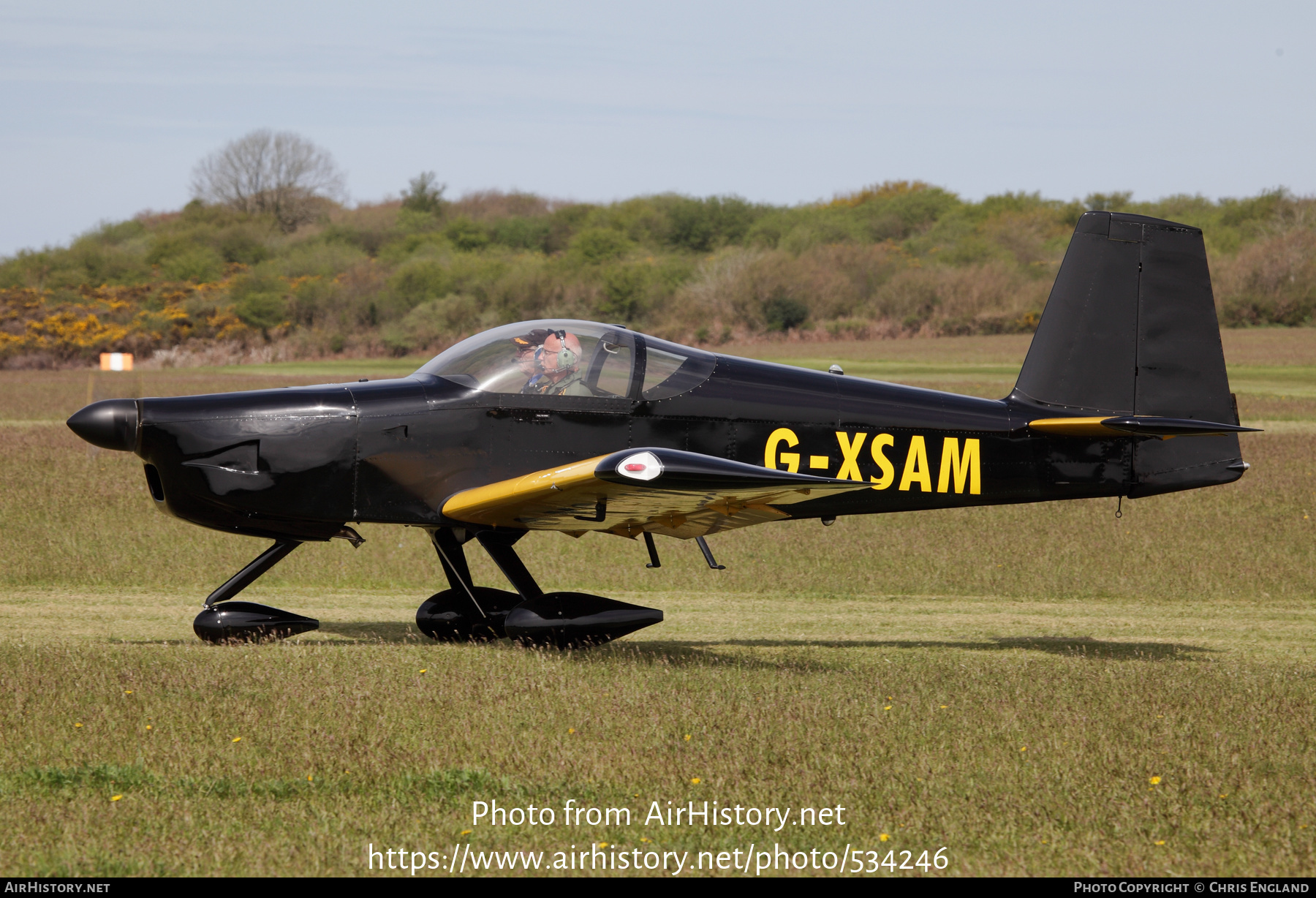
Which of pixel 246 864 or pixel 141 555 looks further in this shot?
pixel 141 555

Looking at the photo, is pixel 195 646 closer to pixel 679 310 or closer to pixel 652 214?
pixel 679 310

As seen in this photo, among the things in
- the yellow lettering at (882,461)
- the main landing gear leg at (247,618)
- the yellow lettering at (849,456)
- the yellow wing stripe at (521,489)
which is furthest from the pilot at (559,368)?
the yellow lettering at (882,461)

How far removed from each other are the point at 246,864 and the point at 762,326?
2109 inches

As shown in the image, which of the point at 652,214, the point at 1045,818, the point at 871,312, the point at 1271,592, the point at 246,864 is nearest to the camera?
the point at 246,864

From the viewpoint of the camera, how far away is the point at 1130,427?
869 centimetres

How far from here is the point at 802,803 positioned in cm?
505

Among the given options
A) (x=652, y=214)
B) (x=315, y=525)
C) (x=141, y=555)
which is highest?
(x=652, y=214)

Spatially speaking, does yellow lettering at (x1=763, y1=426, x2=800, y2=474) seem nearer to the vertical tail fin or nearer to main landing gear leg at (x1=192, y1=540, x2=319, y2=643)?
the vertical tail fin

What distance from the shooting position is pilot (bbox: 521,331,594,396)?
814cm

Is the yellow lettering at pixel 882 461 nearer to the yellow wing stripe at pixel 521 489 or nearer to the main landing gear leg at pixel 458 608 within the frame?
the yellow wing stripe at pixel 521 489

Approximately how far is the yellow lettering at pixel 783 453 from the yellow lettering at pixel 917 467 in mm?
898

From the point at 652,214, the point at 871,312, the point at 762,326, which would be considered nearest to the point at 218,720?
the point at 762,326

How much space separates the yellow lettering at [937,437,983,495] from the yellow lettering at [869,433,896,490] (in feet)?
1.36

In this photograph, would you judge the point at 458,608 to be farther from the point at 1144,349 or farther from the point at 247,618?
the point at 1144,349
